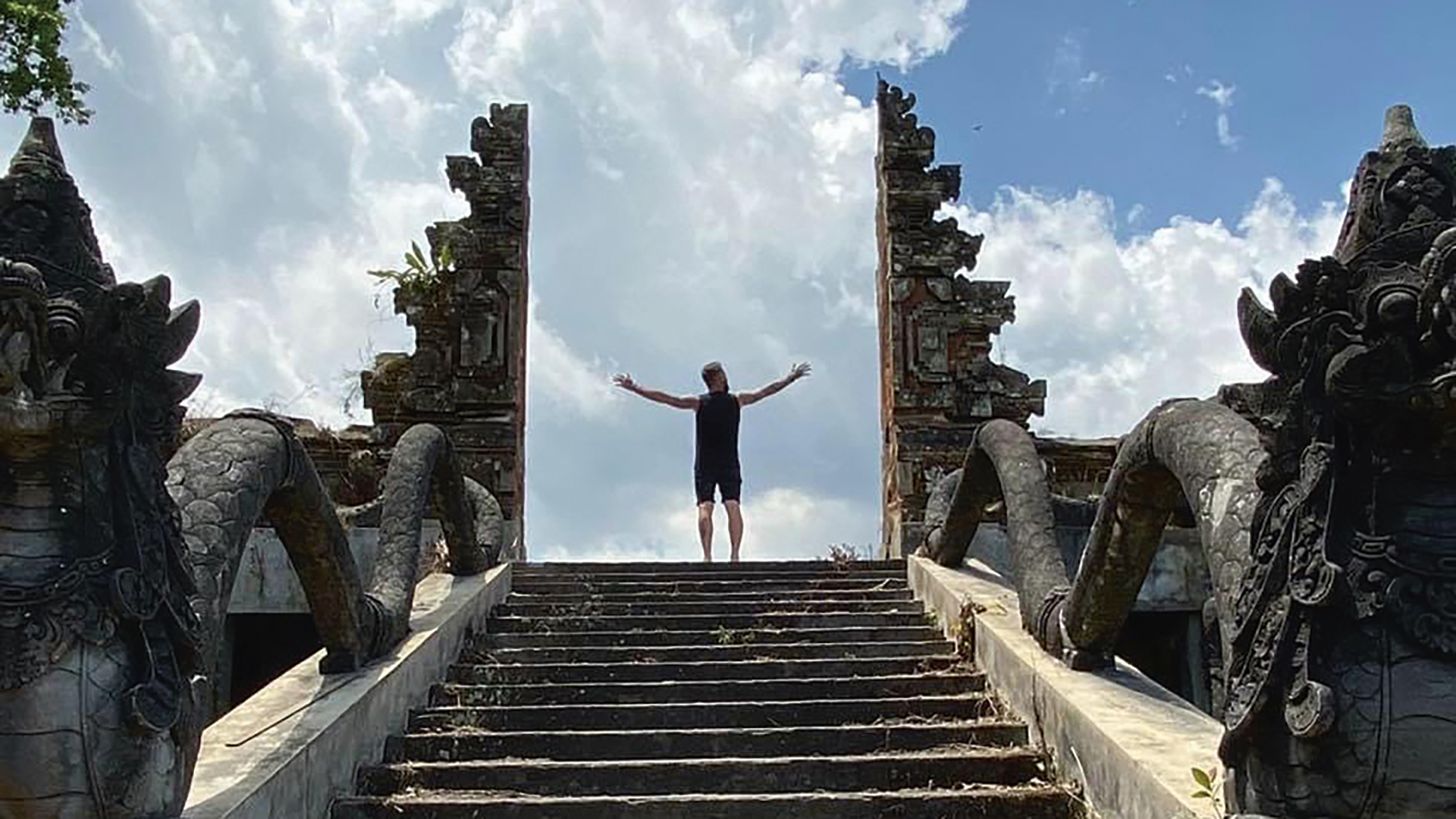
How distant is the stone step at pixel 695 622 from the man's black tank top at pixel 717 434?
109 inches

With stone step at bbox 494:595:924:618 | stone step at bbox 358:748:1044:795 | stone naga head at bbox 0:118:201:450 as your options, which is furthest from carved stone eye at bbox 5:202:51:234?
stone step at bbox 494:595:924:618

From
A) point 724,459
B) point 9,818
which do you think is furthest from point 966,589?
point 9,818

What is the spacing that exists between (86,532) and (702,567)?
5.74 m

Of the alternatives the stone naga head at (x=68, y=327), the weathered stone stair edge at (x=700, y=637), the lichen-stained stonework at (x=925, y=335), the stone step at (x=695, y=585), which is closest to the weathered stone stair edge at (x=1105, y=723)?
the weathered stone stair edge at (x=700, y=637)

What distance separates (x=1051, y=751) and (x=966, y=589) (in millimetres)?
2056

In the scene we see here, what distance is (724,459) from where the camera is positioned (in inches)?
395

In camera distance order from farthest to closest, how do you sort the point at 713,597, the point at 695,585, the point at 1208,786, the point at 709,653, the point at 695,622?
1. the point at 695,585
2. the point at 713,597
3. the point at 695,622
4. the point at 709,653
5. the point at 1208,786

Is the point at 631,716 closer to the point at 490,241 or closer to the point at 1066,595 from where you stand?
the point at 1066,595

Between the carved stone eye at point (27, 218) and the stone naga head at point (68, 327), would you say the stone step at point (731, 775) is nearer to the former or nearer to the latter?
the stone naga head at point (68, 327)

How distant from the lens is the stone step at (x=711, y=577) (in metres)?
8.23

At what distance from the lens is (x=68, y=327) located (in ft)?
9.82

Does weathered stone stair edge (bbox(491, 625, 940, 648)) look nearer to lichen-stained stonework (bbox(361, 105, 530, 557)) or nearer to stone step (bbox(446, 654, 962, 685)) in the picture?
stone step (bbox(446, 654, 962, 685))

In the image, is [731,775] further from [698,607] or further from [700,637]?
[698,607]

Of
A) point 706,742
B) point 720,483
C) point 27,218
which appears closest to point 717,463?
point 720,483
